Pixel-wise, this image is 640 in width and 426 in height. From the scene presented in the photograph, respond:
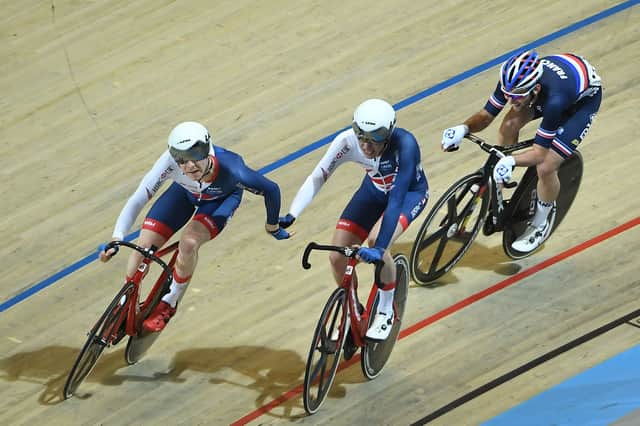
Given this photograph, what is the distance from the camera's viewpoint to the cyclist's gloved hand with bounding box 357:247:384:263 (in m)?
5.53

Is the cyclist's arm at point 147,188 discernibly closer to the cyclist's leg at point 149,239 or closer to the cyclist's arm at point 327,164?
the cyclist's leg at point 149,239

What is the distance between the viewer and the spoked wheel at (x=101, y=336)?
6.02 metres

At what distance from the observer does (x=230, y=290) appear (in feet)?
23.1

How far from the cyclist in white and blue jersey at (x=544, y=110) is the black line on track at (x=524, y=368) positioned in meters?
0.87

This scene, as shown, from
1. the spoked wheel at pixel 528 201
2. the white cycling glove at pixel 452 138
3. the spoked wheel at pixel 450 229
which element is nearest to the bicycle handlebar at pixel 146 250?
the spoked wheel at pixel 450 229

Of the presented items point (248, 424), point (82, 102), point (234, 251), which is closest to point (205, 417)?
point (248, 424)

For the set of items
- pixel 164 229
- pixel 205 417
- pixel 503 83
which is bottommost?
pixel 205 417

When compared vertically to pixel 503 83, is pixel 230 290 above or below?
below

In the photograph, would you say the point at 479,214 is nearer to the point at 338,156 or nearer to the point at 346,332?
the point at 338,156

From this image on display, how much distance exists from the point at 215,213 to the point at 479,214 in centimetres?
161

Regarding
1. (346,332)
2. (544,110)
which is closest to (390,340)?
(346,332)

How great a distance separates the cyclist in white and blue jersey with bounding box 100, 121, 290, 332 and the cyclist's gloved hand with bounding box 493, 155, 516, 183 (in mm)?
1210

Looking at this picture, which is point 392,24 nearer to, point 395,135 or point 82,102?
point 82,102

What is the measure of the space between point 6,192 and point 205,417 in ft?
9.45
